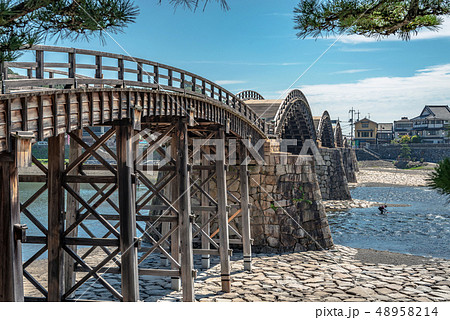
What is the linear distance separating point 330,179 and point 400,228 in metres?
12.3

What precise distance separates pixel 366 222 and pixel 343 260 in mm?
11301

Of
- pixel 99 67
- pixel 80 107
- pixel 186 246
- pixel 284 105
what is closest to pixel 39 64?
pixel 80 107

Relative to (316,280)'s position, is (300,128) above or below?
above

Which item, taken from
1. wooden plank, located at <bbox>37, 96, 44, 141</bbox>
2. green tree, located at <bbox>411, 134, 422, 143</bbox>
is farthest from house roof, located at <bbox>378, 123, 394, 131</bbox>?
wooden plank, located at <bbox>37, 96, 44, 141</bbox>

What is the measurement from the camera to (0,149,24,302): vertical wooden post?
550 cm

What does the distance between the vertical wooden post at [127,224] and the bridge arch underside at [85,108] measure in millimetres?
705

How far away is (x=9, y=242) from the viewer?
5543 millimetres

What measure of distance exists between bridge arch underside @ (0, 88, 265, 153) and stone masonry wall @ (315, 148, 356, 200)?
83.7 ft

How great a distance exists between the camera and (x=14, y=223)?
18.3 feet

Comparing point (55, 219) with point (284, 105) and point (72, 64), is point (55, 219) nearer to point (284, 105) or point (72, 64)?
point (72, 64)

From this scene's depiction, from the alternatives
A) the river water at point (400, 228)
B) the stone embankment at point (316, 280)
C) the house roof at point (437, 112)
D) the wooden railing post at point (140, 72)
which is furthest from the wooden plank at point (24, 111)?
the house roof at point (437, 112)

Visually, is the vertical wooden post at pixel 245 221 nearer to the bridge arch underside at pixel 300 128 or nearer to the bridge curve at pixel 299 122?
the bridge curve at pixel 299 122

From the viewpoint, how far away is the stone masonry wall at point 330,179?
1435 inches

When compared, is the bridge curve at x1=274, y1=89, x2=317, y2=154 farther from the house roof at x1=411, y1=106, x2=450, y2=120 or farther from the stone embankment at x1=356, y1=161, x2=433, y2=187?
the house roof at x1=411, y1=106, x2=450, y2=120
